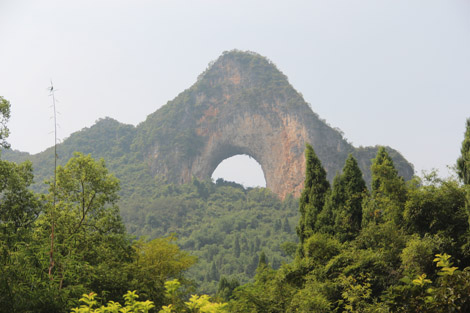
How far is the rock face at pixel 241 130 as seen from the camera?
71.1 m

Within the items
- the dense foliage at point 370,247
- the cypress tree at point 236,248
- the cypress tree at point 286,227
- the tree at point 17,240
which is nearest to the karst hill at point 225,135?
the cypress tree at point 286,227

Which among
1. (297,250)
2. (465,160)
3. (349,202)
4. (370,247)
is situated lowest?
(297,250)

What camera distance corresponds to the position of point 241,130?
7656 centimetres

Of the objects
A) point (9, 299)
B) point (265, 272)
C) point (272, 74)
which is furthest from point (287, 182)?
point (9, 299)

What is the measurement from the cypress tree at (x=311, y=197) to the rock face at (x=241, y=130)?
171 feet

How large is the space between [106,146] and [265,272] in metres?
72.8

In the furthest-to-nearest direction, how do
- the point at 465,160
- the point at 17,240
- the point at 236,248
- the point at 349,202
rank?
1. the point at 236,248
2. the point at 349,202
3. the point at 465,160
4. the point at 17,240

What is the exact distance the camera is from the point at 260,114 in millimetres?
76562

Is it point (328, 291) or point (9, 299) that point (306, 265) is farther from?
point (9, 299)

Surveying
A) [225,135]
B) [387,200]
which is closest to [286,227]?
[225,135]

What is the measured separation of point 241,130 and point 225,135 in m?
3.33

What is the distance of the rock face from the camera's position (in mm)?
71125

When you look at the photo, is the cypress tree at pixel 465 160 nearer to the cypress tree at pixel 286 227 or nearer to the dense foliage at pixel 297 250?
the dense foliage at pixel 297 250

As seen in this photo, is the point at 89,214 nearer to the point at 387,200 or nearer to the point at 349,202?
A: the point at 349,202
